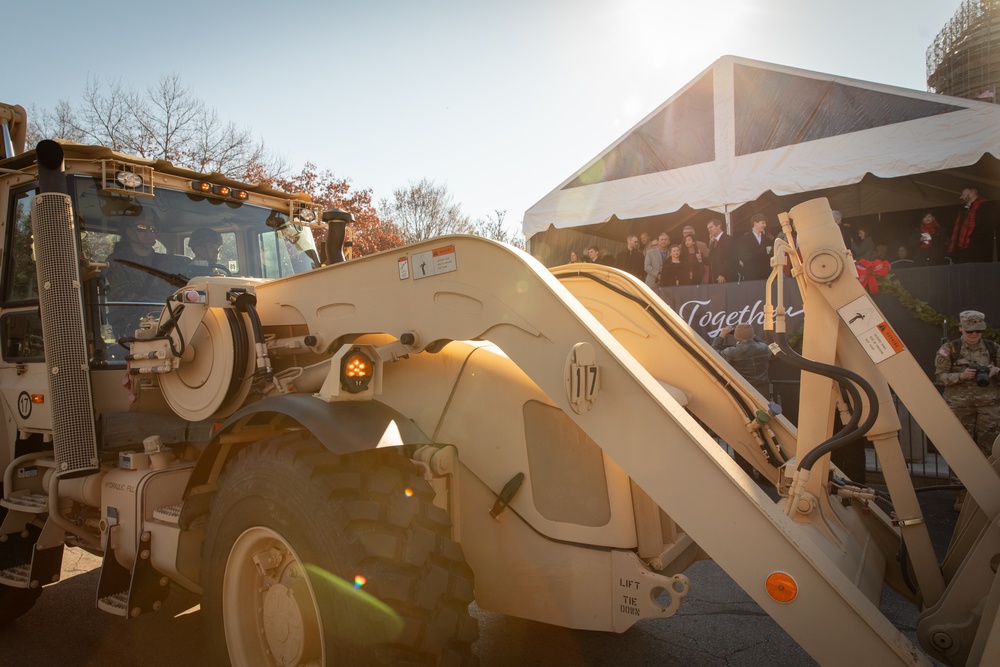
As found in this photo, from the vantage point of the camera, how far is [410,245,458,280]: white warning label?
2555 mm

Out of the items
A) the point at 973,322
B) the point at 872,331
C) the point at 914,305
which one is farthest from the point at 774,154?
the point at 872,331

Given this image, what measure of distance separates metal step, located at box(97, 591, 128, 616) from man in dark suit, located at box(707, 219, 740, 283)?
1022 centimetres

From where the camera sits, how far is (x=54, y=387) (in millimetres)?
3615

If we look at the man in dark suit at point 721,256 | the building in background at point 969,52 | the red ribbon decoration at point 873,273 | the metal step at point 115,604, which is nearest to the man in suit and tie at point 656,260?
the man in dark suit at point 721,256

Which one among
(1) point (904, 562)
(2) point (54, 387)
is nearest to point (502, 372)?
(1) point (904, 562)

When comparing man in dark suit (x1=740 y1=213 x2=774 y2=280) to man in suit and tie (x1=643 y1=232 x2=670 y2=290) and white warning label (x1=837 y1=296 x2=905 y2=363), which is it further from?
white warning label (x1=837 y1=296 x2=905 y2=363)

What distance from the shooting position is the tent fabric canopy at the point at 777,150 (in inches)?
391

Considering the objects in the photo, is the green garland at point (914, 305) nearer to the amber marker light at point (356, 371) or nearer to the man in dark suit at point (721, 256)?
the man in dark suit at point (721, 256)

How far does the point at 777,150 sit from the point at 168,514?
10.7 metres

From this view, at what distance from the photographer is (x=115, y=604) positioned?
3.33m

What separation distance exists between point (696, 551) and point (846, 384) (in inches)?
36.8

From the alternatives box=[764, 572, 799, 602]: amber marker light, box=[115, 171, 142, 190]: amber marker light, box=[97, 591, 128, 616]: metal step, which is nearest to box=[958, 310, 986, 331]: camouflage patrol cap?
box=[764, 572, 799, 602]: amber marker light

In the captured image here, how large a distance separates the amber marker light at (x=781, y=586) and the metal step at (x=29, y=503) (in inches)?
157

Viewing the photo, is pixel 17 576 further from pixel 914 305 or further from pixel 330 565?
pixel 914 305
